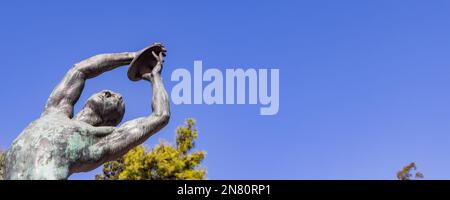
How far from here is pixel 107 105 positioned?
5418mm

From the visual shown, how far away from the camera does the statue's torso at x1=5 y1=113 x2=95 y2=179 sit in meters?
4.91

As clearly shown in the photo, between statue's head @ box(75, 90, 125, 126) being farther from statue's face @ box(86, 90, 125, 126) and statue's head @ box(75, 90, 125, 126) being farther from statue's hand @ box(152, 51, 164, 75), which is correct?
statue's hand @ box(152, 51, 164, 75)

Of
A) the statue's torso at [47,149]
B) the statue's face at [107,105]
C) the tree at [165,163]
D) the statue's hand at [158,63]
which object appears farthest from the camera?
the tree at [165,163]

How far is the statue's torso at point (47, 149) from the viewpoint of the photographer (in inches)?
193

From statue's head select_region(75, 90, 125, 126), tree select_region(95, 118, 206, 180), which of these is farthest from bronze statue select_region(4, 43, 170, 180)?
tree select_region(95, 118, 206, 180)

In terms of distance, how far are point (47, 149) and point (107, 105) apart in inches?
25.8

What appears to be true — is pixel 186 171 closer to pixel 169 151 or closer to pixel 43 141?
pixel 169 151

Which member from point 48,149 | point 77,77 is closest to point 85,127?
A: point 48,149

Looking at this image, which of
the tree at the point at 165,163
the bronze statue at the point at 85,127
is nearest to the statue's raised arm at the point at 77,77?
the bronze statue at the point at 85,127

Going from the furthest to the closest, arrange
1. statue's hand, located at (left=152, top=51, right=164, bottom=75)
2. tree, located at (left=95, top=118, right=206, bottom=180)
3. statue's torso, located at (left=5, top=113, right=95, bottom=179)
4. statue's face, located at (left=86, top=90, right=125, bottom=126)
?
tree, located at (left=95, top=118, right=206, bottom=180) → statue's hand, located at (left=152, top=51, right=164, bottom=75) → statue's face, located at (left=86, top=90, right=125, bottom=126) → statue's torso, located at (left=5, top=113, right=95, bottom=179)

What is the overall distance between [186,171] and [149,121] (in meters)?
19.8

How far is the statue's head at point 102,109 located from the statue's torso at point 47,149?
0.23 m

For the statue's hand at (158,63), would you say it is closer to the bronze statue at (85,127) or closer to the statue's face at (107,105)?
the bronze statue at (85,127)
